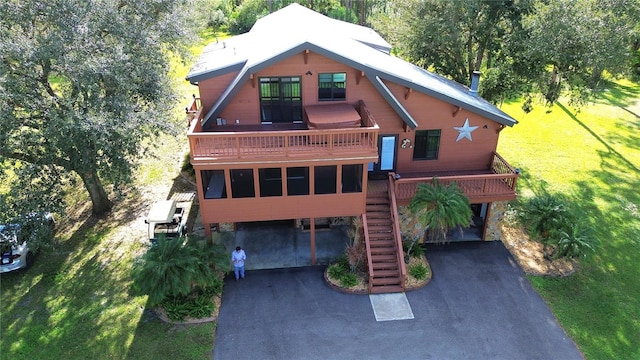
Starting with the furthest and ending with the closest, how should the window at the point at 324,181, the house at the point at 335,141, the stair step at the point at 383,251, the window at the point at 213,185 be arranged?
the stair step at the point at 383,251
the window at the point at 324,181
the window at the point at 213,185
the house at the point at 335,141

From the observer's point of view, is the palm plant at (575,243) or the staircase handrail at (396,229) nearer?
the staircase handrail at (396,229)

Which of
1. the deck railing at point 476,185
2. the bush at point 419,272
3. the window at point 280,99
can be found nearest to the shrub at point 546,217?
the deck railing at point 476,185

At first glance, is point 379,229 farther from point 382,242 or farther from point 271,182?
point 271,182

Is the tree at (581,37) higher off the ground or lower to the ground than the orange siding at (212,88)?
higher

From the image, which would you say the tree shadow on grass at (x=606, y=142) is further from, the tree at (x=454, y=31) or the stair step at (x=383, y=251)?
the stair step at (x=383, y=251)

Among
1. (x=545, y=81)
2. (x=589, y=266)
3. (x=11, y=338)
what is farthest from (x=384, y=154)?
(x=11, y=338)

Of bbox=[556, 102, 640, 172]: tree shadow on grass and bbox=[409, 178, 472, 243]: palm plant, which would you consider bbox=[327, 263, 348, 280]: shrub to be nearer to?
bbox=[409, 178, 472, 243]: palm plant

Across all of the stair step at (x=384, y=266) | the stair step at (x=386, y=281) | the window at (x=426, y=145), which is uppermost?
the window at (x=426, y=145)
